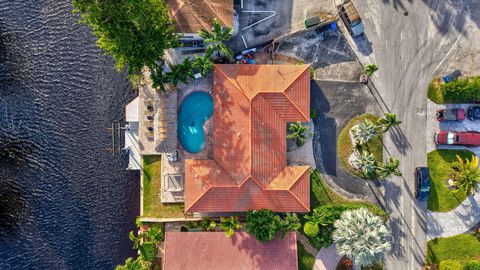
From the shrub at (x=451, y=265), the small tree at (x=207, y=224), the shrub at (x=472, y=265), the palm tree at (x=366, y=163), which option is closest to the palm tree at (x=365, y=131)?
the palm tree at (x=366, y=163)

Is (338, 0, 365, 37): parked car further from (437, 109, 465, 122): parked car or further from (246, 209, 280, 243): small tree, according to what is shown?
(246, 209, 280, 243): small tree

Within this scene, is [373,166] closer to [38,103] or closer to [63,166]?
[63,166]

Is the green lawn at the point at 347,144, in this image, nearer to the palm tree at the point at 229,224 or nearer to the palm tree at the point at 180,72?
the palm tree at the point at 229,224

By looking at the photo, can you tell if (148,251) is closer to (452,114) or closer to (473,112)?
(452,114)

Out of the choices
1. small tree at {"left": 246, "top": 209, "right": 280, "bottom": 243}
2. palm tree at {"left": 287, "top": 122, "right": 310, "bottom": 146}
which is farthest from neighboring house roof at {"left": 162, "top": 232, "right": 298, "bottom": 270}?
palm tree at {"left": 287, "top": 122, "right": 310, "bottom": 146}

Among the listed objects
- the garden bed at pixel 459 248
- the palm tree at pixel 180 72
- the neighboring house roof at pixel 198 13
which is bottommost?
the garden bed at pixel 459 248

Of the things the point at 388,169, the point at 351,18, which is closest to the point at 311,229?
the point at 388,169
